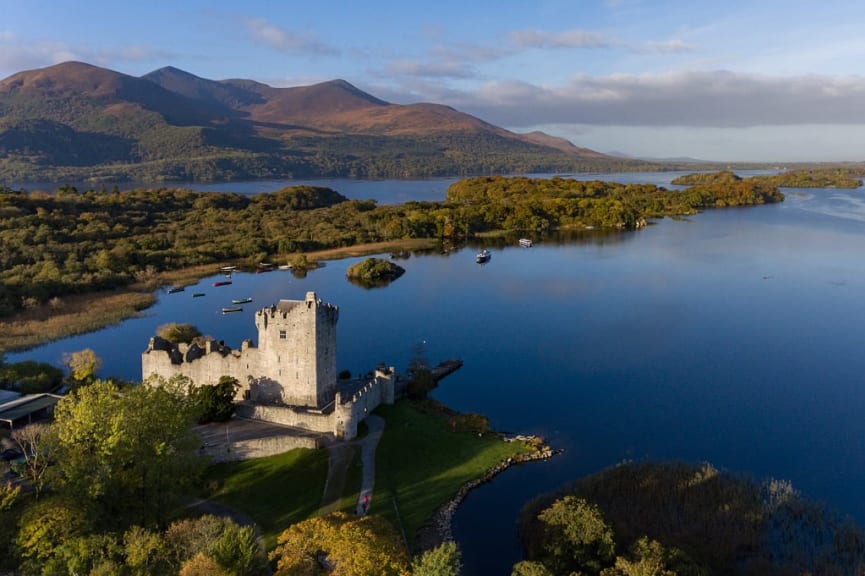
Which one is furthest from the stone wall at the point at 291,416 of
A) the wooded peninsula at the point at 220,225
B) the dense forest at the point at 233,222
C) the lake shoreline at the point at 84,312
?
the dense forest at the point at 233,222

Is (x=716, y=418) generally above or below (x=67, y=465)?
below

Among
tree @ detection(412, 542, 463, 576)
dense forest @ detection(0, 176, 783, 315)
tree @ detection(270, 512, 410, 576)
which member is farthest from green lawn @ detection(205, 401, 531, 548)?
dense forest @ detection(0, 176, 783, 315)

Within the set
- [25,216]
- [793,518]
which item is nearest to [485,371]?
[793,518]

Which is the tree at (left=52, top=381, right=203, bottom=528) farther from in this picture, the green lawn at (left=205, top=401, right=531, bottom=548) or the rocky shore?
the rocky shore

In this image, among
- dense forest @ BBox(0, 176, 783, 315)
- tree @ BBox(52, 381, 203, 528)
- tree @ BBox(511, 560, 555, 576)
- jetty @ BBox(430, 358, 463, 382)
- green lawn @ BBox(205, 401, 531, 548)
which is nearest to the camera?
tree @ BBox(511, 560, 555, 576)

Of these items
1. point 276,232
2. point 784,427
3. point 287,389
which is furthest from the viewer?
point 276,232

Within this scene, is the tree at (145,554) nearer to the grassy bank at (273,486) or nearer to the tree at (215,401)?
the grassy bank at (273,486)

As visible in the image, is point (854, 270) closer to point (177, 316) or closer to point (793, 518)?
point (793, 518)
